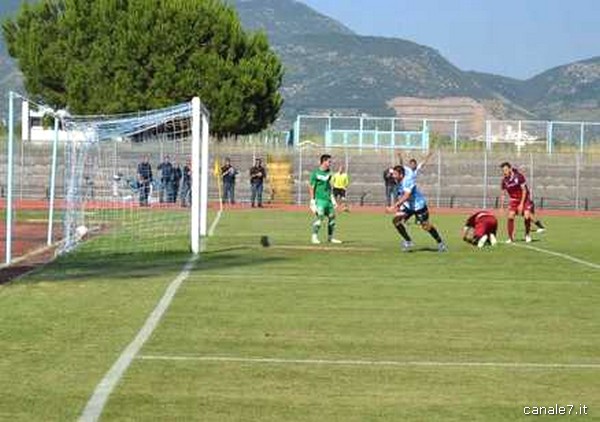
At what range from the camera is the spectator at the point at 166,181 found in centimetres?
4706

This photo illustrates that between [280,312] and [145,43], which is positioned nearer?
[280,312]

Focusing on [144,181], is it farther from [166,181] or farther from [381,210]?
[381,210]

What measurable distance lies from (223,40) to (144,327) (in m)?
59.3

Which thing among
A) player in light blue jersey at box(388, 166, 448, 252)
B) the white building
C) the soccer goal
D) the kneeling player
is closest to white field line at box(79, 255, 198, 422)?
the soccer goal

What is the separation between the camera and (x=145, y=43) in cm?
7031

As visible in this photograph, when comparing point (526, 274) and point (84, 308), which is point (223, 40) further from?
point (84, 308)

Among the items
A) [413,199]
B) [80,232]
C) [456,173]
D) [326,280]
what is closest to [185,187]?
[456,173]

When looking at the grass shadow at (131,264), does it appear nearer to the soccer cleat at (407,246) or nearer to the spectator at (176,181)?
the soccer cleat at (407,246)

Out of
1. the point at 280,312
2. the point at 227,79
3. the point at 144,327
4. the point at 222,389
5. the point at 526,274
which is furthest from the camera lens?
the point at 227,79

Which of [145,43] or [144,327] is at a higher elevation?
[145,43]

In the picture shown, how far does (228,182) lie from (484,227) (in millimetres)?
28038

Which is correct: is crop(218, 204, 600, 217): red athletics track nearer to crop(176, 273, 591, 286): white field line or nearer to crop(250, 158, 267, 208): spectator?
crop(250, 158, 267, 208): spectator

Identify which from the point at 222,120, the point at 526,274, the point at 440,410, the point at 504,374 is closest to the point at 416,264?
the point at 526,274

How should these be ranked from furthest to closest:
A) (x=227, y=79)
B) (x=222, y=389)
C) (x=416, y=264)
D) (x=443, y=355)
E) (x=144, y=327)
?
(x=227, y=79) → (x=416, y=264) → (x=144, y=327) → (x=443, y=355) → (x=222, y=389)
